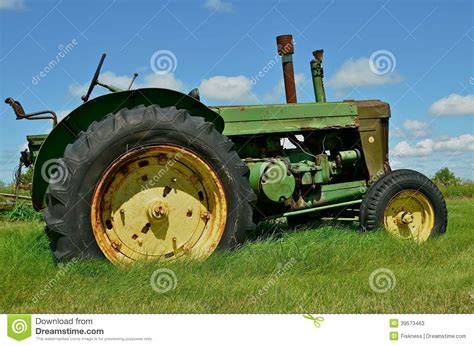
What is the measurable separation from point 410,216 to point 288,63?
2465mm

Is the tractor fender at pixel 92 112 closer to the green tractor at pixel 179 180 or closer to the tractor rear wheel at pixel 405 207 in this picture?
the green tractor at pixel 179 180

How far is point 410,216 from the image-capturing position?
6.38 meters

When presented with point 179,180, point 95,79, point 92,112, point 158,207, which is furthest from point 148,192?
point 95,79

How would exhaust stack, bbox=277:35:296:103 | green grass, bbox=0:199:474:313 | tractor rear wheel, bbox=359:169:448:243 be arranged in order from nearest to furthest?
green grass, bbox=0:199:474:313
tractor rear wheel, bbox=359:169:448:243
exhaust stack, bbox=277:35:296:103

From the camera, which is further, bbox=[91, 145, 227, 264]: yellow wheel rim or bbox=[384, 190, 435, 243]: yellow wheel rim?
bbox=[384, 190, 435, 243]: yellow wheel rim

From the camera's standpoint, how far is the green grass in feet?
13.1

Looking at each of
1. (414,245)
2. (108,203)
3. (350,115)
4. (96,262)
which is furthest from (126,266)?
(350,115)

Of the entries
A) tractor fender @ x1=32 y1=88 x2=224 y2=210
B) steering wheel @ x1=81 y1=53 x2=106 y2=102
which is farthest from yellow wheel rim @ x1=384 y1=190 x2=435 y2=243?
steering wheel @ x1=81 y1=53 x2=106 y2=102

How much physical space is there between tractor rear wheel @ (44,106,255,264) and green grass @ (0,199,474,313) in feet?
0.84

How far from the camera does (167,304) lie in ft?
13.1

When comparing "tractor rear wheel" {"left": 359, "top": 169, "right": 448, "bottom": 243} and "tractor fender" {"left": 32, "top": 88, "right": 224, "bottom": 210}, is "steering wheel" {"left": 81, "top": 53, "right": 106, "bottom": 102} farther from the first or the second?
"tractor rear wheel" {"left": 359, "top": 169, "right": 448, "bottom": 243}

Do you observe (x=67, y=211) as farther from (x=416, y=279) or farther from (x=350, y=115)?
(x=350, y=115)

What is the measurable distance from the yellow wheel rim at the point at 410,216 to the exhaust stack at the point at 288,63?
1858 millimetres

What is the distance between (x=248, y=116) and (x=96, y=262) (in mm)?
2506
